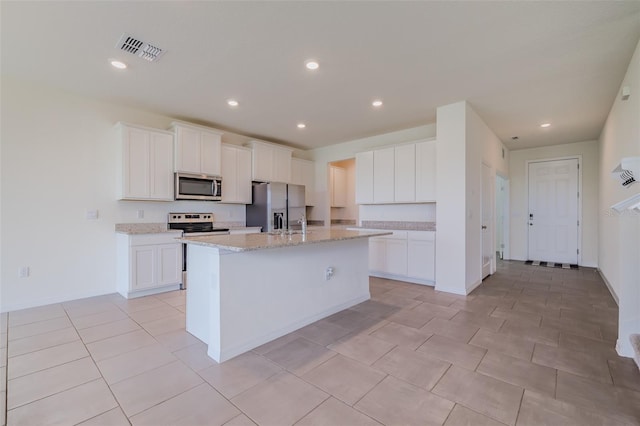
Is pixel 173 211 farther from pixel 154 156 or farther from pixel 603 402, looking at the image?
pixel 603 402

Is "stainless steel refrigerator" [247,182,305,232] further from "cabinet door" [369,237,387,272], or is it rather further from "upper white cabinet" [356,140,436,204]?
"cabinet door" [369,237,387,272]

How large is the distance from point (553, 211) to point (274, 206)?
20.0 ft

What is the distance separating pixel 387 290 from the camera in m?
4.17

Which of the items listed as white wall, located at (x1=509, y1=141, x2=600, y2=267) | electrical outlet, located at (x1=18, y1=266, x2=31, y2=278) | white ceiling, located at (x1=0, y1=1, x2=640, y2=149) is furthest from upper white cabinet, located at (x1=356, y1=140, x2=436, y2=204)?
electrical outlet, located at (x1=18, y1=266, x2=31, y2=278)

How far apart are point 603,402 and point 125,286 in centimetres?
484

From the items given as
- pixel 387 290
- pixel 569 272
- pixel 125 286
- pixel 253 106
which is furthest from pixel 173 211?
pixel 569 272

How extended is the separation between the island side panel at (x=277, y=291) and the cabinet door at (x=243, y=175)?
8.67ft

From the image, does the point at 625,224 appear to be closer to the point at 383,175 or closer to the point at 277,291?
the point at 277,291

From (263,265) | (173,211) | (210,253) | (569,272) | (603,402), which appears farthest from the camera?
(569,272)

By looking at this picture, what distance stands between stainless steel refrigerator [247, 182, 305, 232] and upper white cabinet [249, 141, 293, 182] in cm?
23

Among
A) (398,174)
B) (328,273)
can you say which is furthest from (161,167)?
(398,174)

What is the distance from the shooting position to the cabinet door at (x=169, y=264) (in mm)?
4012

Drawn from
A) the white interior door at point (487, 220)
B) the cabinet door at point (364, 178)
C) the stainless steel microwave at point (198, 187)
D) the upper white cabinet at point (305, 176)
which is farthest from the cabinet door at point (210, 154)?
the white interior door at point (487, 220)

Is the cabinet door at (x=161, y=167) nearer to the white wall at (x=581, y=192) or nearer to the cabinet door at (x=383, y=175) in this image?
the cabinet door at (x=383, y=175)
